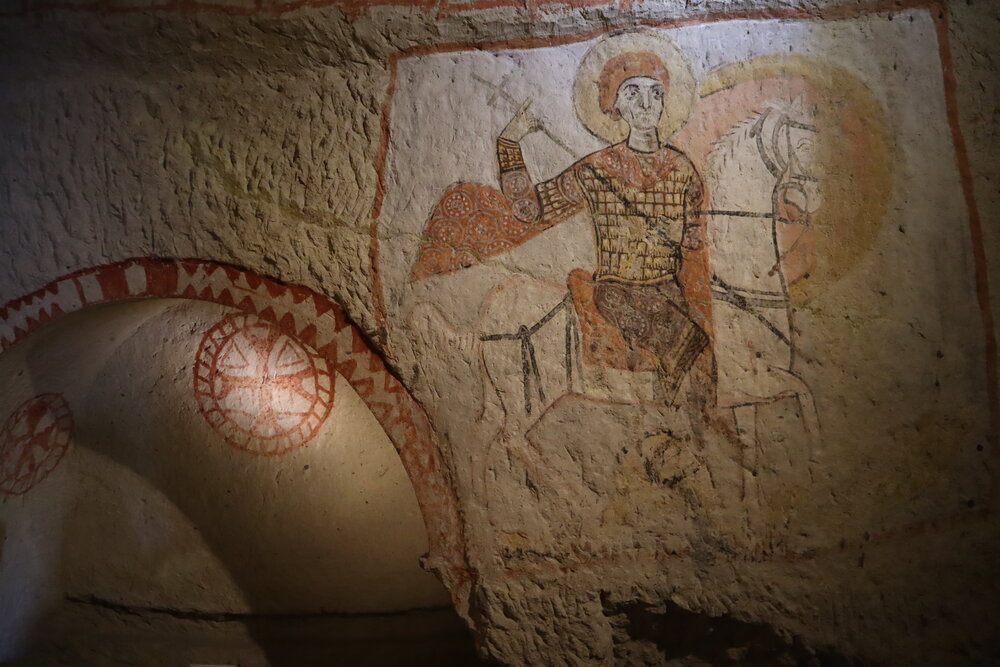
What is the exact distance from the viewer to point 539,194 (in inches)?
115

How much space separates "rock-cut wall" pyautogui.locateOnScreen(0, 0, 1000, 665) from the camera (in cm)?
278

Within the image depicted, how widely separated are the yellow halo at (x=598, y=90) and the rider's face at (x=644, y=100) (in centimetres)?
3

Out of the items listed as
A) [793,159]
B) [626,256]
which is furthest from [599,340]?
[793,159]

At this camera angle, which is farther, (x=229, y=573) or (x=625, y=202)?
Result: (x=229, y=573)

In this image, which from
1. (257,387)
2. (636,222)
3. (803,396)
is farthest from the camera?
(257,387)

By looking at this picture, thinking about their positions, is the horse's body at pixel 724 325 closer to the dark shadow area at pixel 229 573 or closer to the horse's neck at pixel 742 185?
the horse's neck at pixel 742 185

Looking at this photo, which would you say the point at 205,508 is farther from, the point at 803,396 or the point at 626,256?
the point at 803,396

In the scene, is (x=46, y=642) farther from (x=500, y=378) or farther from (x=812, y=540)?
(x=812, y=540)

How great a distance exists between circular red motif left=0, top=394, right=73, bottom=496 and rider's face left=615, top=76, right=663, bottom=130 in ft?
9.61

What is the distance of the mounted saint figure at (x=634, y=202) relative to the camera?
2.88 metres

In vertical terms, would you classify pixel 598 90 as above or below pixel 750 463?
above

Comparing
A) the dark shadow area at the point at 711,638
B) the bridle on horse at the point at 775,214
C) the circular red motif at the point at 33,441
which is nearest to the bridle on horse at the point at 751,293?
the bridle on horse at the point at 775,214

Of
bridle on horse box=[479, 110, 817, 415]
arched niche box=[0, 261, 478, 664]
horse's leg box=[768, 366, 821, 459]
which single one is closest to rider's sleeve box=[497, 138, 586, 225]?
bridle on horse box=[479, 110, 817, 415]

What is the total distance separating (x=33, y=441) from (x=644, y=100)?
3.17m
